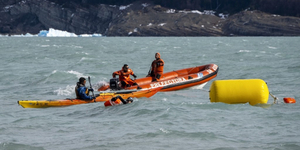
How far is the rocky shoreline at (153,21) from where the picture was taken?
152750 millimetres

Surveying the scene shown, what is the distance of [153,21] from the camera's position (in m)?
167

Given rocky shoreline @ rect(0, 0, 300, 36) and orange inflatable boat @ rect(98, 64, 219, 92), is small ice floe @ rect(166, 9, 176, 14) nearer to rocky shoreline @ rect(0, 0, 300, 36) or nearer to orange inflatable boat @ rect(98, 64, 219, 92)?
rocky shoreline @ rect(0, 0, 300, 36)

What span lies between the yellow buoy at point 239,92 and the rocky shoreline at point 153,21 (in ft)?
455

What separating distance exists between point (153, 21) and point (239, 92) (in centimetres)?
15485

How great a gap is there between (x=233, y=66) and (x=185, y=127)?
20320 millimetres

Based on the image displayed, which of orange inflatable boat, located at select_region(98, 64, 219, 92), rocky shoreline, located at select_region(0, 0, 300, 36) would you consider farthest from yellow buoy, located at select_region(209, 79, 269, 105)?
rocky shoreline, located at select_region(0, 0, 300, 36)

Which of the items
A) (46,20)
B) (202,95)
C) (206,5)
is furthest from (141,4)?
(202,95)

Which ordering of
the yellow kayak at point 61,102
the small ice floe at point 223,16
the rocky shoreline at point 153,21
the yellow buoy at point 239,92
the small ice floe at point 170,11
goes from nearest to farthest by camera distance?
1. the yellow buoy at point 239,92
2. the yellow kayak at point 61,102
3. the rocky shoreline at point 153,21
4. the small ice floe at point 170,11
5. the small ice floe at point 223,16

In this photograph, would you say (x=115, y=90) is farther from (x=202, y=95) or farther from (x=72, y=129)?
(x=72, y=129)

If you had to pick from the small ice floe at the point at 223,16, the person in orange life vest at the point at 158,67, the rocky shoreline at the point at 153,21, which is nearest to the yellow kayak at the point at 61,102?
the person in orange life vest at the point at 158,67

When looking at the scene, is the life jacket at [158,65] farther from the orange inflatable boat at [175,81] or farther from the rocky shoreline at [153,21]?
the rocky shoreline at [153,21]

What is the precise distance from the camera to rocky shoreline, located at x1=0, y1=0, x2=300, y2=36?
15275 cm

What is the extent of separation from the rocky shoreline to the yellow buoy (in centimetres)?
13862

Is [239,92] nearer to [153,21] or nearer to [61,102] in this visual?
[61,102]
